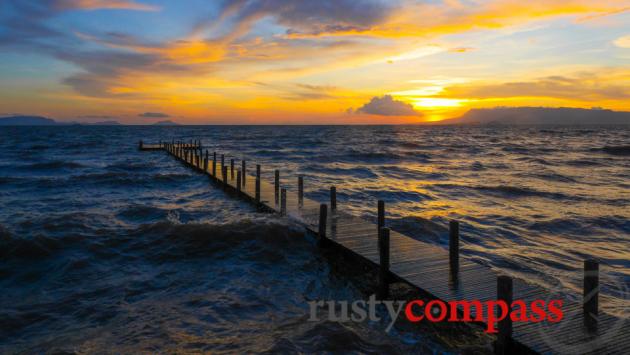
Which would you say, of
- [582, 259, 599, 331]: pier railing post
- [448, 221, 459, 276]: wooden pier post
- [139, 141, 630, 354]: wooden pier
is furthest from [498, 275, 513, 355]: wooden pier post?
[448, 221, 459, 276]: wooden pier post

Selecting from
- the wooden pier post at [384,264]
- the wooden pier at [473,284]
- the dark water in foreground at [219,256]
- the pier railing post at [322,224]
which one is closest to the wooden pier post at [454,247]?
the wooden pier at [473,284]

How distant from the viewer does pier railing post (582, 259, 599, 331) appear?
675 cm

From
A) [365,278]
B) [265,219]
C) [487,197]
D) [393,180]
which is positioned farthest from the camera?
[393,180]

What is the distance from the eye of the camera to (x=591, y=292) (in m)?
6.90

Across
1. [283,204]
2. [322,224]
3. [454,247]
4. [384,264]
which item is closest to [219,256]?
[322,224]

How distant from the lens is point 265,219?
16.5m

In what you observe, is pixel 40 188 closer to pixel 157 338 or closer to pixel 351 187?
pixel 351 187

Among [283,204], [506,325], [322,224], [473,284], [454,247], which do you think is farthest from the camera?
[283,204]

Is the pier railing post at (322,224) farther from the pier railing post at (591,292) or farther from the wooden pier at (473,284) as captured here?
the pier railing post at (591,292)

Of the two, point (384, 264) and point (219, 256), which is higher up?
point (384, 264)

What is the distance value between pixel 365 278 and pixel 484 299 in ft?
12.0

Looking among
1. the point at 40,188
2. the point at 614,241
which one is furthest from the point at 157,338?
the point at 40,188

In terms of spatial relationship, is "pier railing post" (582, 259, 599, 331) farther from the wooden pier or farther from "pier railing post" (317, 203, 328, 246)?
"pier railing post" (317, 203, 328, 246)

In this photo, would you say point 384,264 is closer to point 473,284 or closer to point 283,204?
point 473,284
